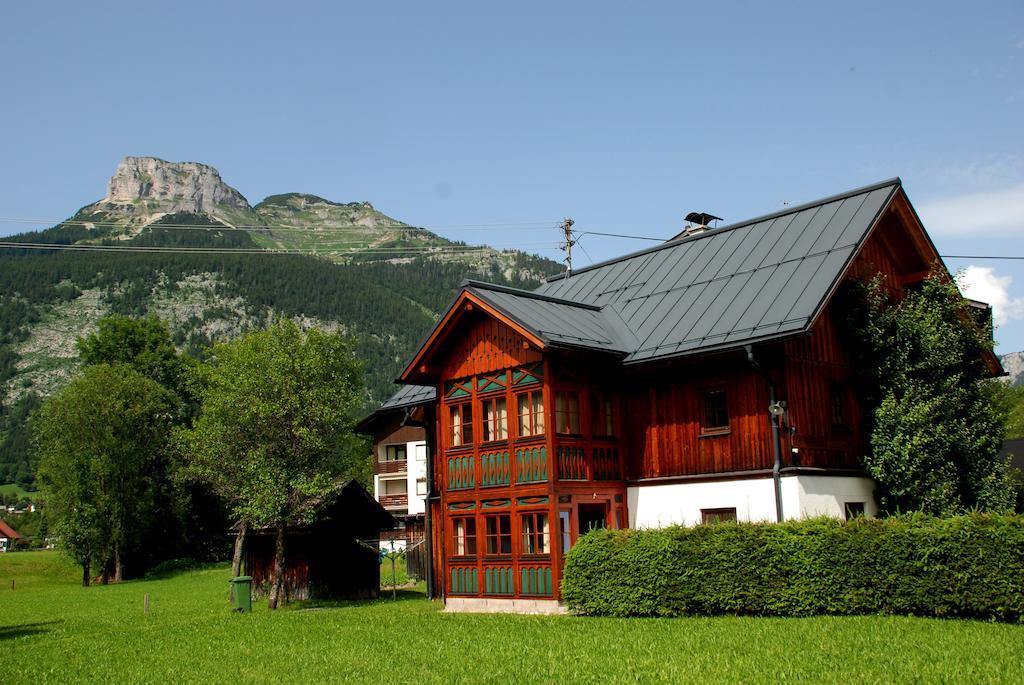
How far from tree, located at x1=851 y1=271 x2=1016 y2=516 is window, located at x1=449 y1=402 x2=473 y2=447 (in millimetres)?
10104

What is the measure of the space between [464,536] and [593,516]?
3.56 metres

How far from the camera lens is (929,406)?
2161cm

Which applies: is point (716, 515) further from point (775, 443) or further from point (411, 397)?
point (411, 397)

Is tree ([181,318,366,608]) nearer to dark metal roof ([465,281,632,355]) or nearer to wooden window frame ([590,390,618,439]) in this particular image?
dark metal roof ([465,281,632,355])

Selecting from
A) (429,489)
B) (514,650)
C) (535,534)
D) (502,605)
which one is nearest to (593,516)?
(535,534)

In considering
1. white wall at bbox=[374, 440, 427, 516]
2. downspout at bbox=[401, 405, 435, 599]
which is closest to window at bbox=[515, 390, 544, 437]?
downspout at bbox=[401, 405, 435, 599]

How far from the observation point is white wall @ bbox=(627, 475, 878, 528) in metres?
20.7

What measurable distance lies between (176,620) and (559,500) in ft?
40.7

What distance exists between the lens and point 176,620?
88.9ft

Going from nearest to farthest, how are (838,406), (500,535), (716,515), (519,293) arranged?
(716,515)
(838,406)
(500,535)
(519,293)

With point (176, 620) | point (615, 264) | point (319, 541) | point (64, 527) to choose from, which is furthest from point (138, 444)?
point (615, 264)

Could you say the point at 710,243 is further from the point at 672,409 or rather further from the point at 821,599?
the point at 821,599

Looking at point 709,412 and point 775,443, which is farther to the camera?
point 709,412

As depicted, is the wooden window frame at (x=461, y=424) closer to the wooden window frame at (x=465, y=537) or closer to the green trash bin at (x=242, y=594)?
the wooden window frame at (x=465, y=537)
